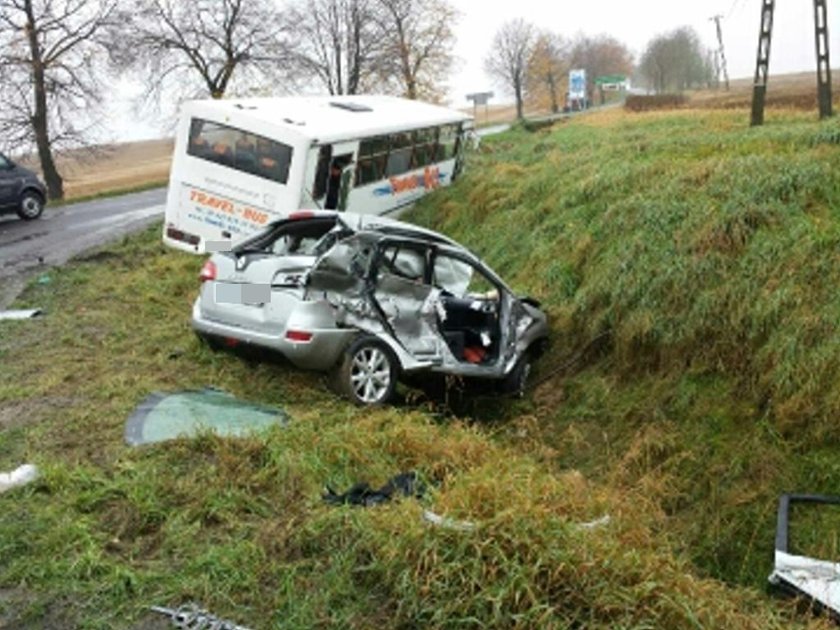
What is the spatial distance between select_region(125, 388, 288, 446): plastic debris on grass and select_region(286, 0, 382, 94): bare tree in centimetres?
3542

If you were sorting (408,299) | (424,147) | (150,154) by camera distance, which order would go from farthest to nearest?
1. (150,154)
2. (424,147)
3. (408,299)

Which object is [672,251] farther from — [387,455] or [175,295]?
[175,295]

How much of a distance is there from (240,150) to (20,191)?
8.35 metres

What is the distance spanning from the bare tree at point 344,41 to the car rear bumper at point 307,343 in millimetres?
34758

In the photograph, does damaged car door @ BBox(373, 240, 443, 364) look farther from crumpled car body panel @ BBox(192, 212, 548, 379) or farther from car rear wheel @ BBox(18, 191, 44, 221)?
car rear wheel @ BBox(18, 191, 44, 221)

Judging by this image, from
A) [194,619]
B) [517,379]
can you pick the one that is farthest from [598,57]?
[194,619]

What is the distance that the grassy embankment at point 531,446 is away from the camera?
152 inches

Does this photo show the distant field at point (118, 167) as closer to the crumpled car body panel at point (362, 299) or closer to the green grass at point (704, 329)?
the green grass at point (704, 329)

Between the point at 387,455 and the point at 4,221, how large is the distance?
16.9 m

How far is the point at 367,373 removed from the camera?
310 inches

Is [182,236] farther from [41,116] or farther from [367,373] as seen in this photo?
[41,116]

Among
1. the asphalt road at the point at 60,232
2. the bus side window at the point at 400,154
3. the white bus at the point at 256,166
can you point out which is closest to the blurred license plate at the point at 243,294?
the asphalt road at the point at 60,232

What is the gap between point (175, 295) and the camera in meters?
12.5

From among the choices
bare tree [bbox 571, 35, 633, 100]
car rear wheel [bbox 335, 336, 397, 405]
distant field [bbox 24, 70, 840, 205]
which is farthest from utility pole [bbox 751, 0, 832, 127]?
bare tree [bbox 571, 35, 633, 100]
